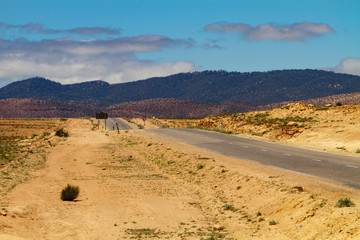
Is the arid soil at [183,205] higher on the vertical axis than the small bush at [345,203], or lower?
lower

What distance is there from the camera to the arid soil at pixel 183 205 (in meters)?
12.5

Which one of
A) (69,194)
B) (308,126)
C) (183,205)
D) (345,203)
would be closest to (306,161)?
(183,205)

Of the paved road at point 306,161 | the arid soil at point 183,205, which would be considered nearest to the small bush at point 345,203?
the arid soil at point 183,205

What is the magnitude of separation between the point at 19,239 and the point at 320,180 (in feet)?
35.0

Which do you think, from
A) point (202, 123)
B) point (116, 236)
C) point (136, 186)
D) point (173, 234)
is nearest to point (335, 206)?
point (173, 234)

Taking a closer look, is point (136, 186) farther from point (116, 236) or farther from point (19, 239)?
point (19, 239)

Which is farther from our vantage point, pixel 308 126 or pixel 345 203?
pixel 308 126

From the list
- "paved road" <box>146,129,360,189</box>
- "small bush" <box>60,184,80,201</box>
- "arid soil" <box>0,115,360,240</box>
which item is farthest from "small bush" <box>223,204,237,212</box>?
"small bush" <box>60,184,80,201</box>

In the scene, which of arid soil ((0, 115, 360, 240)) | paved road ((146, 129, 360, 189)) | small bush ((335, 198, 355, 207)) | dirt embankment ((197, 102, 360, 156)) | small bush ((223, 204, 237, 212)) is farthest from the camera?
dirt embankment ((197, 102, 360, 156))

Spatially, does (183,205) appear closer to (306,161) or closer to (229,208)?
(229,208)

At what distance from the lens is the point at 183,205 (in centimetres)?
1700

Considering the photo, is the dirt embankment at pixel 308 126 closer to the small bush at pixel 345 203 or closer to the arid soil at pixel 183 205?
the arid soil at pixel 183 205

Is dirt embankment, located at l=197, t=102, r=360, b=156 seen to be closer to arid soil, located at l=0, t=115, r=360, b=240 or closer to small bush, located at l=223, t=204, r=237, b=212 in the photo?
arid soil, located at l=0, t=115, r=360, b=240

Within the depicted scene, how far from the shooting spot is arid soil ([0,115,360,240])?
41.0 ft
